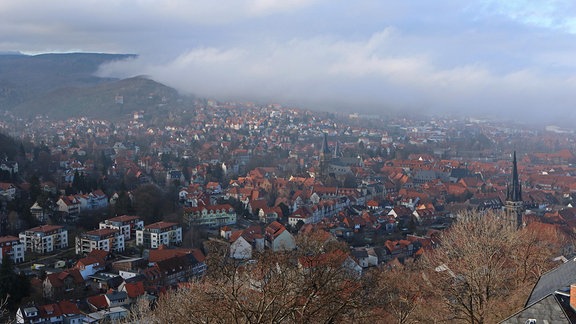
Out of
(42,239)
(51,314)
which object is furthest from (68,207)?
(51,314)

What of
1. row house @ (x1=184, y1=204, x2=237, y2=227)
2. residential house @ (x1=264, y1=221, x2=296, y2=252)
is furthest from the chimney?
row house @ (x1=184, y1=204, x2=237, y2=227)

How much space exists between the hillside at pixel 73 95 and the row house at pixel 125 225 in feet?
219

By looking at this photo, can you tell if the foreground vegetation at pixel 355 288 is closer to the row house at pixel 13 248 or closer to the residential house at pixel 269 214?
the row house at pixel 13 248

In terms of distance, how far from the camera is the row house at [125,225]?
97.0ft

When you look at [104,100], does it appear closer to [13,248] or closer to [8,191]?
[8,191]

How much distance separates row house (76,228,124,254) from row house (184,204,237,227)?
484 cm

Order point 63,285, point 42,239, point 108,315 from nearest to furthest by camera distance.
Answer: point 108,315 < point 63,285 < point 42,239

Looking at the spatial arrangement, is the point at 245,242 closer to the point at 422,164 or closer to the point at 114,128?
the point at 422,164

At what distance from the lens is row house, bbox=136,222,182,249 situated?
28.5 metres

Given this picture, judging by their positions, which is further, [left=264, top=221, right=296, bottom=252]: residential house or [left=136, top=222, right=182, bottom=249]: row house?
[left=136, top=222, right=182, bottom=249]: row house

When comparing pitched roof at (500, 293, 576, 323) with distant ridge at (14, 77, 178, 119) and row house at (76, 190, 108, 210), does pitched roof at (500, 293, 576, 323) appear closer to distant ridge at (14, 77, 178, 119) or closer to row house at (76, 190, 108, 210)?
row house at (76, 190, 108, 210)

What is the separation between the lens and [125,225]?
97.9ft

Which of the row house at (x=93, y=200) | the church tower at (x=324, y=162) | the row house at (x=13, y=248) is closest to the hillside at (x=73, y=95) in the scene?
the church tower at (x=324, y=162)

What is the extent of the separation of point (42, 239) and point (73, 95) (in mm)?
88053
